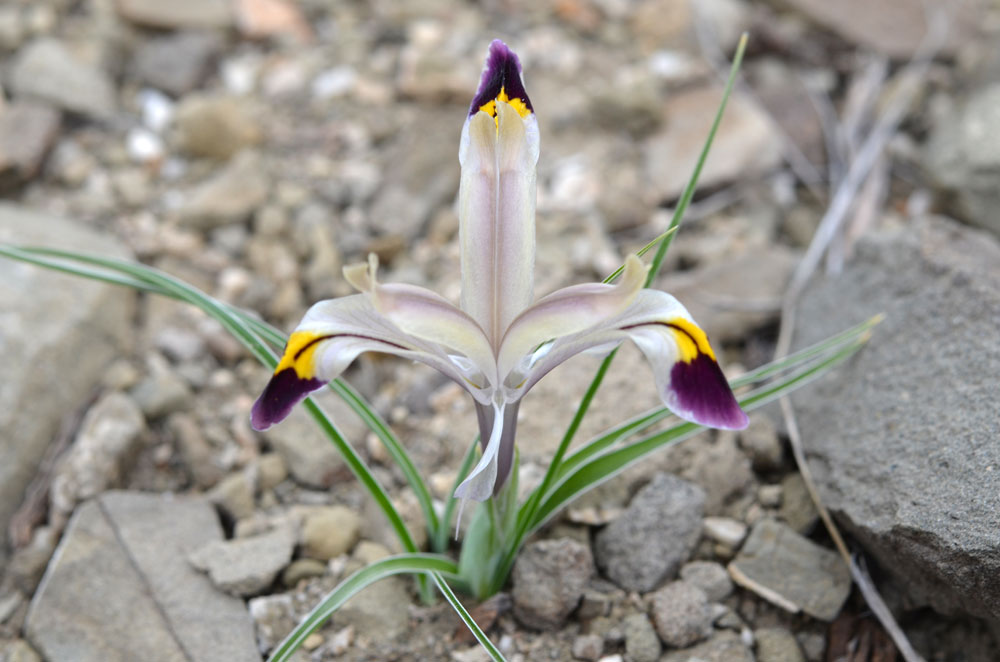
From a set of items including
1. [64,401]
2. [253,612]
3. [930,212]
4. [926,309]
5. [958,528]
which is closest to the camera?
[958,528]

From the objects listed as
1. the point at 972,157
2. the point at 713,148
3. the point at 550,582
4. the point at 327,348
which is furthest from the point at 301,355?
the point at 972,157

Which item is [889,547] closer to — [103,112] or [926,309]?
[926,309]

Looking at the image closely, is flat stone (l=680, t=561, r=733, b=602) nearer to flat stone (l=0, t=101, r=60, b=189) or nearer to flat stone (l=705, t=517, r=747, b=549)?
flat stone (l=705, t=517, r=747, b=549)

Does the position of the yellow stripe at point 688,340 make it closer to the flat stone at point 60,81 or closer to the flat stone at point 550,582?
the flat stone at point 550,582

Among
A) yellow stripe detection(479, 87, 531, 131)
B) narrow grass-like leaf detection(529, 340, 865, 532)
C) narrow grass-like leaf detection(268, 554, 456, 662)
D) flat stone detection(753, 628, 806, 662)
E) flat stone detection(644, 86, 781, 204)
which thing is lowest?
flat stone detection(753, 628, 806, 662)

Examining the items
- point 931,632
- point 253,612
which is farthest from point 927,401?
point 253,612

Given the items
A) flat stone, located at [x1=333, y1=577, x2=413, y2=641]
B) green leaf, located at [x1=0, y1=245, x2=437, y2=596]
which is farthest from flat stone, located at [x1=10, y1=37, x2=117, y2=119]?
flat stone, located at [x1=333, y1=577, x2=413, y2=641]

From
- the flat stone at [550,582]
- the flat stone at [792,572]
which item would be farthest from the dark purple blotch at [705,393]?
the flat stone at [792,572]
